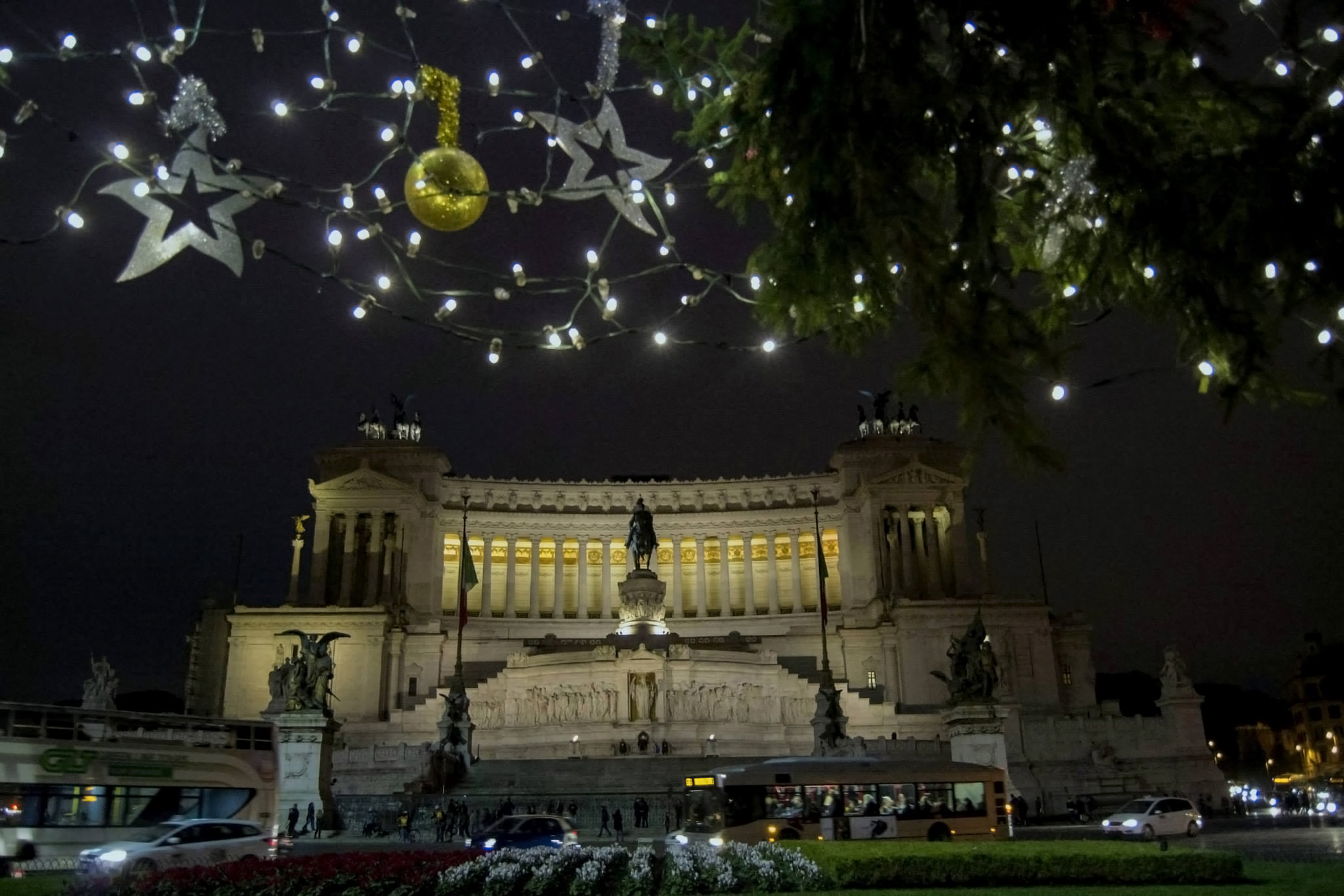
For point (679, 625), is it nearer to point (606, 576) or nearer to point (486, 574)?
point (606, 576)

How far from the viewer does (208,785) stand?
25031 millimetres

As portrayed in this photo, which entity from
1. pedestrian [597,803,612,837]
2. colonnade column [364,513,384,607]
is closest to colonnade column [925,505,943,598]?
colonnade column [364,513,384,607]

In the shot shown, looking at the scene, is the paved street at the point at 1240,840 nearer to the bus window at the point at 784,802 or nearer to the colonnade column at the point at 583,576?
the bus window at the point at 784,802

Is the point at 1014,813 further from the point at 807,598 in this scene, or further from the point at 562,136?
the point at 807,598

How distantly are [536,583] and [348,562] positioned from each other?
544 inches

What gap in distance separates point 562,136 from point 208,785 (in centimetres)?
2015

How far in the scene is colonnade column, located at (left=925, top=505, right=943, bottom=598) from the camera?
7362 centimetres

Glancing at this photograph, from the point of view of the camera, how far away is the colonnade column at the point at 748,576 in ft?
260

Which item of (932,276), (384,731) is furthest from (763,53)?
(384,731)

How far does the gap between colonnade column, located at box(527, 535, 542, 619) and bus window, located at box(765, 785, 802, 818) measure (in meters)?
Result: 55.0

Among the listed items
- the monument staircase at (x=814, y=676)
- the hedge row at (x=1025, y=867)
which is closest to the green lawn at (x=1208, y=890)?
the hedge row at (x=1025, y=867)

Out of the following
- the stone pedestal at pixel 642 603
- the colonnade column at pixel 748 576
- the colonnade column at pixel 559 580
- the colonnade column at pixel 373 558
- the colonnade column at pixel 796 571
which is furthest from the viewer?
the colonnade column at pixel 796 571

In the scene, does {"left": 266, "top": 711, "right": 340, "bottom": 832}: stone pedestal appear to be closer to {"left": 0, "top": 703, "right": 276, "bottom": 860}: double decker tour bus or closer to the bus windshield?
{"left": 0, "top": 703, "right": 276, "bottom": 860}: double decker tour bus

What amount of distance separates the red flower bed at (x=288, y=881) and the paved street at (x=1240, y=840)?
849 cm
